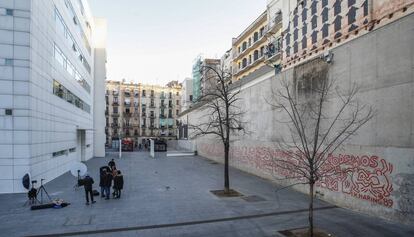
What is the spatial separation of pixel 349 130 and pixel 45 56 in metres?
19.9

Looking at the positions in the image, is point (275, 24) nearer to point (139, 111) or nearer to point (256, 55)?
point (256, 55)

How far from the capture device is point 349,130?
13.3 metres

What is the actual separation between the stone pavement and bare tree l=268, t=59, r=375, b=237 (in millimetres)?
1828

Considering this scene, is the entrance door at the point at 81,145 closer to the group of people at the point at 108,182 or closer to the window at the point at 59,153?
the window at the point at 59,153

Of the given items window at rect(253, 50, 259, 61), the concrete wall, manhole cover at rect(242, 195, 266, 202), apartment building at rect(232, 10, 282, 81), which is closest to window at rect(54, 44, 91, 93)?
apartment building at rect(232, 10, 282, 81)

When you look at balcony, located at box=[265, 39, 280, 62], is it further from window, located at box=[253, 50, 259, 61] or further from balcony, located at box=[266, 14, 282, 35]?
window, located at box=[253, 50, 259, 61]

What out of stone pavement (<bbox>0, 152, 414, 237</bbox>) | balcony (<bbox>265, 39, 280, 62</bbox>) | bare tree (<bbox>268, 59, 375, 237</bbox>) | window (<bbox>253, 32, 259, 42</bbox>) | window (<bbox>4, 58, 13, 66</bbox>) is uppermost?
window (<bbox>253, 32, 259, 42</bbox>)

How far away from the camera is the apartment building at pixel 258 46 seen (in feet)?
105

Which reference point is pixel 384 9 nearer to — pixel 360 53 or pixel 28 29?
pixel 360 53

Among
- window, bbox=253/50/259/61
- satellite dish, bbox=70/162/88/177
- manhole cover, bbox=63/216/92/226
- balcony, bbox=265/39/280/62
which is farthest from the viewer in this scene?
window, bbox=253/50/259/61

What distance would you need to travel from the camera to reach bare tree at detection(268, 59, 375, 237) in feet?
42.2

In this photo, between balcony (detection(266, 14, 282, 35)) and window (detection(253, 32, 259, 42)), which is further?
window (detection(253, 32, 259, 42))

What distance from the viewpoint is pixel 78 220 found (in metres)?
11.4

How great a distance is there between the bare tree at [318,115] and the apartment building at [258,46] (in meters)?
9.15
